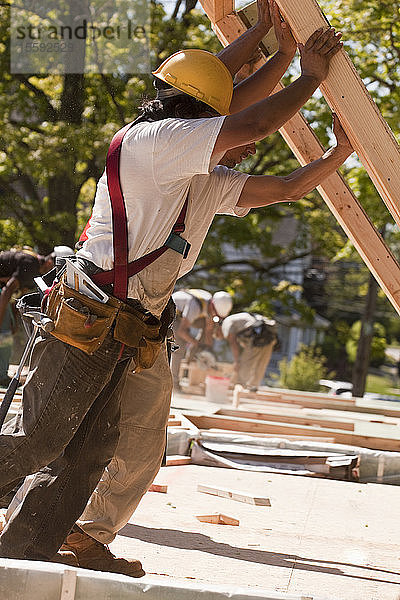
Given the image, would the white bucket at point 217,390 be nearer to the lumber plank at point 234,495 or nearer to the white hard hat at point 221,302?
the white hard hat at point 221,302

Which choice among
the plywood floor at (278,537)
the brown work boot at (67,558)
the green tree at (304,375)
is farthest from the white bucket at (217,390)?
the green tree at (304,375)

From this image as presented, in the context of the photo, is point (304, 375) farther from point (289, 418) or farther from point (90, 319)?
point (90, 319)

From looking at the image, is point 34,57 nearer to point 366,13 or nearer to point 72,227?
point 72,227

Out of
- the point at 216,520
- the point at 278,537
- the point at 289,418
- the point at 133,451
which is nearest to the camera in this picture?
the point at 133,451

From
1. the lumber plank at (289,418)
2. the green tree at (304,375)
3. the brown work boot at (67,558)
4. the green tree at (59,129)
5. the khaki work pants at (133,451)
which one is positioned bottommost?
the green tree at (304,375)

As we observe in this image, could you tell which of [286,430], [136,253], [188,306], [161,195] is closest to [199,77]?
[161,195]

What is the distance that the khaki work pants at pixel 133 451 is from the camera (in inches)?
128

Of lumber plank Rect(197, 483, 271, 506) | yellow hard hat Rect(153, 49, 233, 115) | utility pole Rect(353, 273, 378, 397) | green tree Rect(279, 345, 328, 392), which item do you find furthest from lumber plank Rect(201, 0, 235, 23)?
green tree Rect(279, 345, 328, 392)

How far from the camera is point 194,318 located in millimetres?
12188

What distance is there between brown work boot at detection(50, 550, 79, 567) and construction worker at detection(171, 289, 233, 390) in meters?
8.42

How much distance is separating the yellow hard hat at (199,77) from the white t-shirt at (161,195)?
0.77ft

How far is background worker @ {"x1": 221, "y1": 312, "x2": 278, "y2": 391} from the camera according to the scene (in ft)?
44.5

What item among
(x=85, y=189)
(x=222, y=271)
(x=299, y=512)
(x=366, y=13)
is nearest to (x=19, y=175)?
(x=85, y=189)

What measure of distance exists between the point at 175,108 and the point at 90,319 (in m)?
0.86
